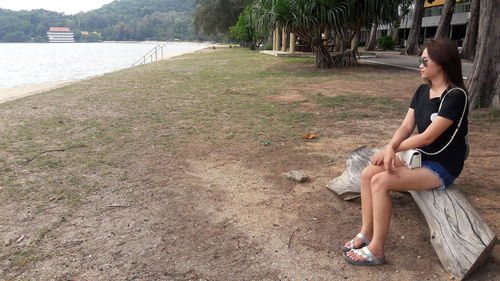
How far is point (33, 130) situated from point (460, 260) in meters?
6.13

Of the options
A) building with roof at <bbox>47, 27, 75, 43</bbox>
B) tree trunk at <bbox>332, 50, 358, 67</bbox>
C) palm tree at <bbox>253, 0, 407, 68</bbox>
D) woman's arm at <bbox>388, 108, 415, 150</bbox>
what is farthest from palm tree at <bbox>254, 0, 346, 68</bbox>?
building with roof at <bbox>47, 27, 75, 43</bbox>

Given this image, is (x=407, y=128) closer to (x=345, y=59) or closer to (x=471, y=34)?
(x=345, y=59)

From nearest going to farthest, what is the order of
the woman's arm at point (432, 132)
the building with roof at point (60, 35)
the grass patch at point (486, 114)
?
the woman's arm at point (432, 132), the grass patch at point (486, 114), the building with roof at point (60, 35)

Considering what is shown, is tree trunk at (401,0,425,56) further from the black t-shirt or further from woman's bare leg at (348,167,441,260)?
woman's bare leg at (348,167,441,260)

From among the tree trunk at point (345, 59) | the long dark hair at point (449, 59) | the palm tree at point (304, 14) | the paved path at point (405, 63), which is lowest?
the paved path at point (405, 63)

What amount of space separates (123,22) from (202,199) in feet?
467

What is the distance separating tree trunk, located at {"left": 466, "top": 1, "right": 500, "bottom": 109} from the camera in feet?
22.3

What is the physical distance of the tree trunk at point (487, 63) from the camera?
6.81 m

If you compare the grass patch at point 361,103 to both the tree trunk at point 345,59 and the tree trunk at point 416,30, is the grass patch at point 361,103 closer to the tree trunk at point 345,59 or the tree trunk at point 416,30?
the tree trunk at point 345,59

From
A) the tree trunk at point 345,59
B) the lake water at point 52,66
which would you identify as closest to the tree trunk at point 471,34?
the tree trunk at point 345,59

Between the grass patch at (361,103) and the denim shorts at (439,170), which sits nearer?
the denim shorts at (439,170)

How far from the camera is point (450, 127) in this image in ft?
8.41

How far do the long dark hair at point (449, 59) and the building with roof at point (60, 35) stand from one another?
Result: 123 m

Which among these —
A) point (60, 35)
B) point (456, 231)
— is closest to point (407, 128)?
point (456, 231)
